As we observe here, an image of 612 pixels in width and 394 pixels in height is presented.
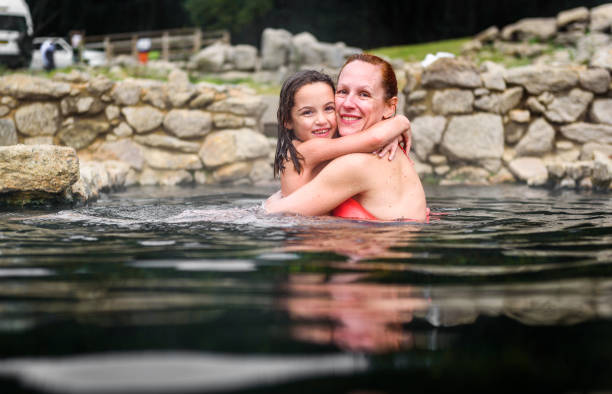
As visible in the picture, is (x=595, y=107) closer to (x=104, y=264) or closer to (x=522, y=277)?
(x=522, y=277)

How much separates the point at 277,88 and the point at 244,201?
21.7 ft

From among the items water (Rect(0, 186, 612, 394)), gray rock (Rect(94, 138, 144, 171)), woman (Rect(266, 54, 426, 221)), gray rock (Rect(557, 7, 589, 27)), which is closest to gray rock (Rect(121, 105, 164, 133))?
gray rock (Rect(94, 138, 144, 171))

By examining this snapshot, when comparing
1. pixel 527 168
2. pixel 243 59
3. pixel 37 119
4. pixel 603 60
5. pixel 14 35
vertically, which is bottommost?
pixel 527 168

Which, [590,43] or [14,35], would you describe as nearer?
[590,43]

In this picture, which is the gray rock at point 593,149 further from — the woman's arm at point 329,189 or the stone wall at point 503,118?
the woman's arm at point 329,189

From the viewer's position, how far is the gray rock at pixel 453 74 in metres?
8.55

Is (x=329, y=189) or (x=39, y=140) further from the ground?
(x=39, y=140)

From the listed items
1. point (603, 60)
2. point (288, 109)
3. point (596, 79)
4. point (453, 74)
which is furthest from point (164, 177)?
point (603, 60)

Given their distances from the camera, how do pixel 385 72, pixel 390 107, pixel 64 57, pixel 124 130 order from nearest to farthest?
pixel 385 72 → pixel 390 107 → pixel 124 130 → pixel 64 57

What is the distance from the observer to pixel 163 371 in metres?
1.23

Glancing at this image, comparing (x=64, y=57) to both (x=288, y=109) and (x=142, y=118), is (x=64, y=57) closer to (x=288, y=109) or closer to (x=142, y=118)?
(x=142, y=118)

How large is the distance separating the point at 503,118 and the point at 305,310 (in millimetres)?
7737

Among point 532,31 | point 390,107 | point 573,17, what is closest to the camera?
point 390,107

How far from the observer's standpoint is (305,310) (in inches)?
66.5
